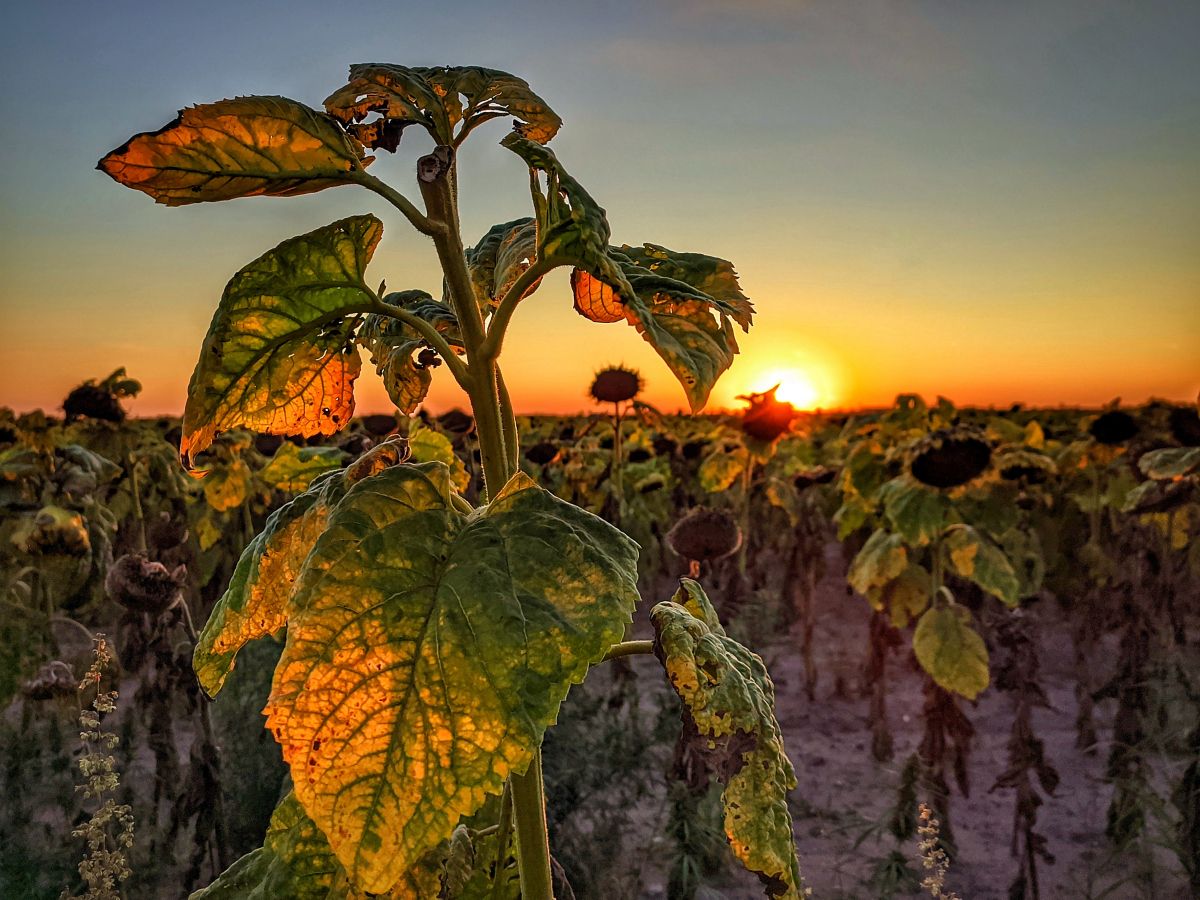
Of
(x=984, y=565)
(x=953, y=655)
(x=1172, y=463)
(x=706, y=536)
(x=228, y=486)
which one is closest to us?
(x=953, y=655)

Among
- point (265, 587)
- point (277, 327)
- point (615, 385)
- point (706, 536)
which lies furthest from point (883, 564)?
point (277, 327)

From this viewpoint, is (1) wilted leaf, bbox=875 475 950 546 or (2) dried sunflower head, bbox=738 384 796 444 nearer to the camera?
(1) wilted leaf, bbox=875 475 950 546

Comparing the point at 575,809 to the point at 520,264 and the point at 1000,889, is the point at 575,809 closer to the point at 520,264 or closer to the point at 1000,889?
the point at 1000,889

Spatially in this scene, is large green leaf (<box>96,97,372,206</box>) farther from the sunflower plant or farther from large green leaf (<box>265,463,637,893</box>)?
large green leaf (<box>265,463,637,893</box>)

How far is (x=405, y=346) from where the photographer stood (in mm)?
1075

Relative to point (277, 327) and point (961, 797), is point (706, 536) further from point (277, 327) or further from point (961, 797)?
point (277, 327)

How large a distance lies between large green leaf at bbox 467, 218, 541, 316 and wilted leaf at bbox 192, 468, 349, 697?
1.14 feet

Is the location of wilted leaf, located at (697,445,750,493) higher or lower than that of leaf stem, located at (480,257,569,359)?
lower

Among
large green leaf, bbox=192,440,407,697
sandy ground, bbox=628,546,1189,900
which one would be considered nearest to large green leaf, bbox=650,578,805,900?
large green leaf, bbox=192,440,407,697

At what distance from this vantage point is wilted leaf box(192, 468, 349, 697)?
967 mm

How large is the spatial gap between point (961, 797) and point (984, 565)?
4.36ft

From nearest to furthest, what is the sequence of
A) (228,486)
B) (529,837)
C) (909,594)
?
1. (529,837)
2. (909,594)
3. (228,486)

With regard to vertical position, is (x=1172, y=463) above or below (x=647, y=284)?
below

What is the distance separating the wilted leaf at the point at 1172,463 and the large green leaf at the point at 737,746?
418 centimetres
